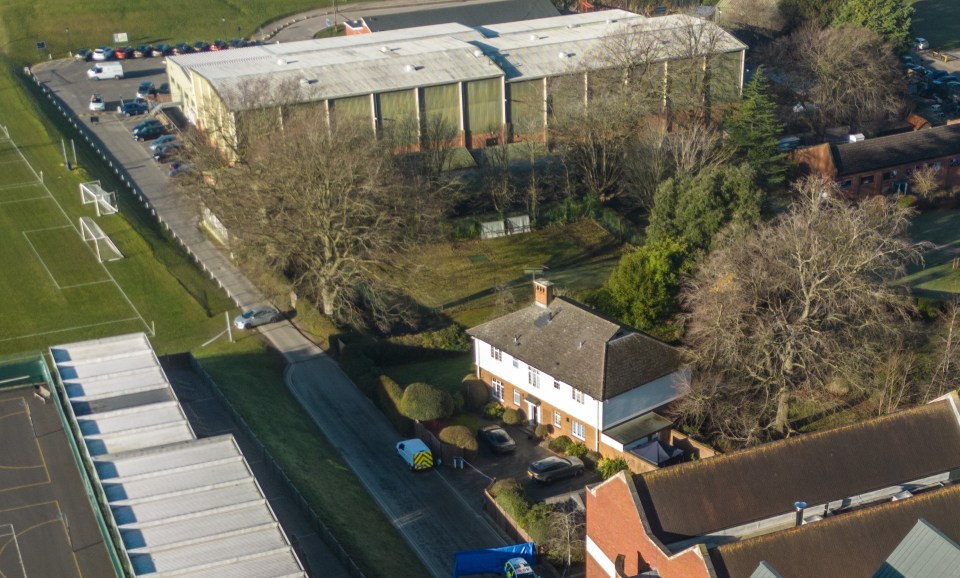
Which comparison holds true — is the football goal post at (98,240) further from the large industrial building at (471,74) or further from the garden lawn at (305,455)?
the garden lawn at (305,455)

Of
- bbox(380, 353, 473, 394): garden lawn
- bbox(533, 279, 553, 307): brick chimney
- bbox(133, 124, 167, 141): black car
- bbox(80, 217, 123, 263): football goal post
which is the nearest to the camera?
bbox(533, 279, 553, 307): brick chimney

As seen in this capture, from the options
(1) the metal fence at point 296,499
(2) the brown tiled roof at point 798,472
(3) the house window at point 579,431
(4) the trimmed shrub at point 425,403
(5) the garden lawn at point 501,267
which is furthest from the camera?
(5) the garden lawn at point 501,267

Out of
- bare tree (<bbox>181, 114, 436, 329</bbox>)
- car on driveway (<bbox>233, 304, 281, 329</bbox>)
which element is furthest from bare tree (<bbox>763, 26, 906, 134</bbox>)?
car on driveway (<bbox>233, 304, 281, 329</bbox>)

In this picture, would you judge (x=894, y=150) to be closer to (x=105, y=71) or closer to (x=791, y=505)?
(x=791, y=505)

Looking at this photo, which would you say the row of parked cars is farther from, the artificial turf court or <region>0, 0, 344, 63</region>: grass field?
the artificial turf court

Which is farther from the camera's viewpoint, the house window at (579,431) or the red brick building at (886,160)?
the red brick building at (886,160)

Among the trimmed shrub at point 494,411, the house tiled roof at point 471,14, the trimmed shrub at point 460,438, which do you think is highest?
the house tiled roof at point 471,14

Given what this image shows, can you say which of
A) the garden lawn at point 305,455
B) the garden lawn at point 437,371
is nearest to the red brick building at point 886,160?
the garden lawn at point 437,371
